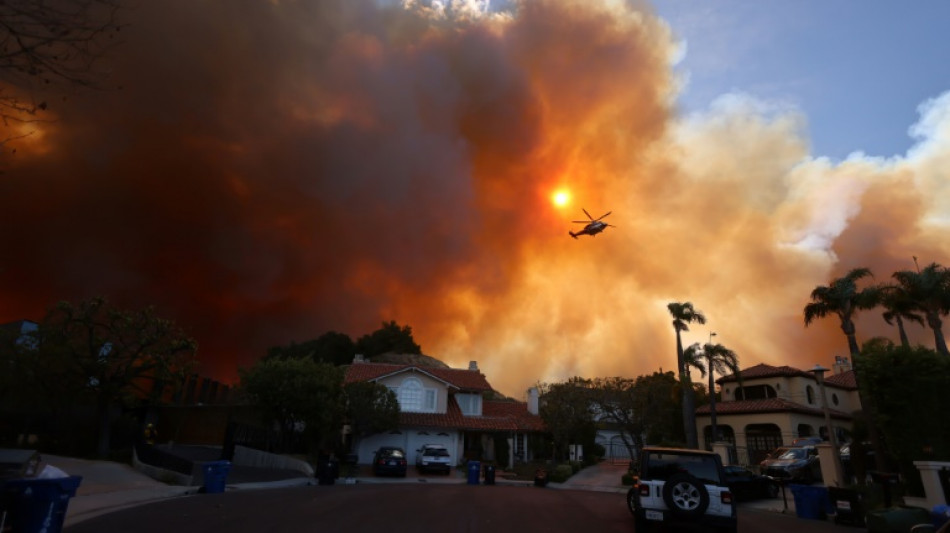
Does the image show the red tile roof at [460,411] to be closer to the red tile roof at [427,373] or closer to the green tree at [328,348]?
the red tile roof at [427,373]

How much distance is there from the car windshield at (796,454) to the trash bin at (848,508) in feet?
39.3

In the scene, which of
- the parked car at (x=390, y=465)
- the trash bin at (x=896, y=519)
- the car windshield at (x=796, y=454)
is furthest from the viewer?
the parked car at (x=390, y=465)

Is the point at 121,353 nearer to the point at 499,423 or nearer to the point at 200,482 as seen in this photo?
the point at 200,482

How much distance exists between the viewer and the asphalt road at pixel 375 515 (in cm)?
1073

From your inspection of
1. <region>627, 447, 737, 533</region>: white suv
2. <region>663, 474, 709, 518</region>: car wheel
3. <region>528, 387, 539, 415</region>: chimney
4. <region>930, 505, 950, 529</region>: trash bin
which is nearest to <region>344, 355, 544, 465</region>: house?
<region>528, 387, 539, 415</region>: chimney

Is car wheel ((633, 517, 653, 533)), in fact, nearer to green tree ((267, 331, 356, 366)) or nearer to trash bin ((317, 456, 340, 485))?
trash bin ((317, 456, 340, 485))

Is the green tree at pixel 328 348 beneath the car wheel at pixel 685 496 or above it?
above

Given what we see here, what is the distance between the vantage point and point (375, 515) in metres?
12.7

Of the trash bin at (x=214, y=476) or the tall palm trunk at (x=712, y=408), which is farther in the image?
the tall palm trunk at (x=712, y=408)

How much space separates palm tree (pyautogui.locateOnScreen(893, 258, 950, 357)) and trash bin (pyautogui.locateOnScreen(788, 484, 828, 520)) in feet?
68.5

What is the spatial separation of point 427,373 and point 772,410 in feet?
87.2

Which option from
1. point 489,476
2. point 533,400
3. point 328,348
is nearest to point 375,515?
point 489,476

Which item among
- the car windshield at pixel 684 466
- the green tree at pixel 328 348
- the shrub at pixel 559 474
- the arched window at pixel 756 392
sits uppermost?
the green tree at pixel 328 348

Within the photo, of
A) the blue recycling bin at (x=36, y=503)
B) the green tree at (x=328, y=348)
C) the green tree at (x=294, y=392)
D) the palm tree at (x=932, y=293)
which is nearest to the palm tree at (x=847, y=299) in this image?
the palm tree at (x=932, y=293)
